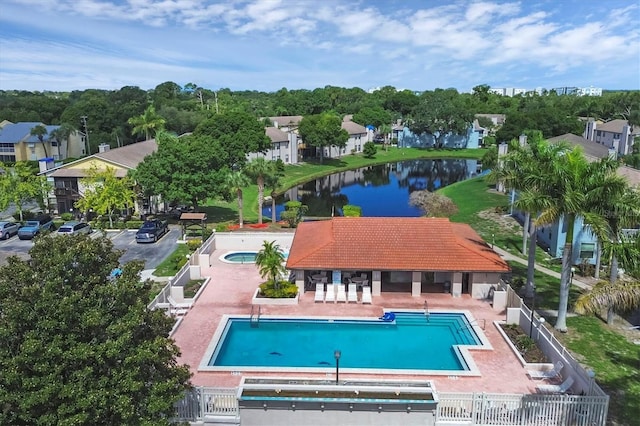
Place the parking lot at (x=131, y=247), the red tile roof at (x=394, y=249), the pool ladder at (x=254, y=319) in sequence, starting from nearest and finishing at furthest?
the pool ladder at (x=254, y=319)
the red tile roof at (x=394, y=249)
the parking lot at (x=131, y=247)

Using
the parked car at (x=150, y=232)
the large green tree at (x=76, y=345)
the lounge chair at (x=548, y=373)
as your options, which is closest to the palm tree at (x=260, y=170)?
the parked car at (x=150, y=232)

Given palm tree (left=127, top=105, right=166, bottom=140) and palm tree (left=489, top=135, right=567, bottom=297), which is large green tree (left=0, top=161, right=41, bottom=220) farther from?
palm tree (left=489, top=135, right=567, bottom=297)

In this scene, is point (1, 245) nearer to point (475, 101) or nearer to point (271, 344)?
point (271, 344)

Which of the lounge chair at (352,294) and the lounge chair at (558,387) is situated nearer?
the lounge chair at (558,387)

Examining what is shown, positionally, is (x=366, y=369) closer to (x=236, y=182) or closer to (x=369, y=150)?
(x=236, y=182)

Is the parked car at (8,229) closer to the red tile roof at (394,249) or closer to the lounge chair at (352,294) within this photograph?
the red tile roof at (394,249)


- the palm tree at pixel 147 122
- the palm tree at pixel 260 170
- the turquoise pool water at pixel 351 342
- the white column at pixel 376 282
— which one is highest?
the palm tree at pixel 147 122

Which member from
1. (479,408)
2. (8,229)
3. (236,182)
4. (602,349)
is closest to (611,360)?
(602,349)
